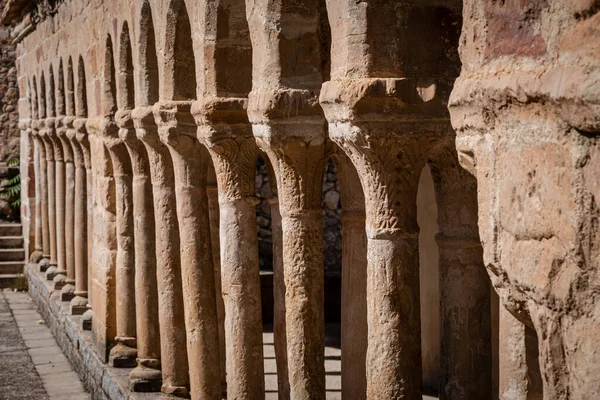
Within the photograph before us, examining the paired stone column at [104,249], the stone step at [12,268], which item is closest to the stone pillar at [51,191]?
the stone step at [12,268]

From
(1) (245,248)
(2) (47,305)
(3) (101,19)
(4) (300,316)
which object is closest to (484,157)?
(4) (300,316)

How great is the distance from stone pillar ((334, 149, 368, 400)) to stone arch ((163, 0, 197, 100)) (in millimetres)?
1926

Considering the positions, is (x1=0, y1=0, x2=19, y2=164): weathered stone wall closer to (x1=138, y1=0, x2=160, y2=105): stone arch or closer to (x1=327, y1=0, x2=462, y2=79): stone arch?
(x1=138, y1=0, x2=160, y2=105): stone arch

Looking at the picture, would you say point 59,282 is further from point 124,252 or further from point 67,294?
point 124,252

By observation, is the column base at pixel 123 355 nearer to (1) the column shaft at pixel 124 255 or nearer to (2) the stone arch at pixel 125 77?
(1) the column shaft at pixel 124 255

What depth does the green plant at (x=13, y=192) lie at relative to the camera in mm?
20188

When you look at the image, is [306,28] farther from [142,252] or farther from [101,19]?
[101,19]

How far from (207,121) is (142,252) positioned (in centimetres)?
288

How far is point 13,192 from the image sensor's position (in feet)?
66.2

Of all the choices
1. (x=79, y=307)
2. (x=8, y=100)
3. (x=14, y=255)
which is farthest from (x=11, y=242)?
(x=79, y=307)

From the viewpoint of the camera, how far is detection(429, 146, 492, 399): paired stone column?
5953 mm

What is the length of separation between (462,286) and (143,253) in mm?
4427

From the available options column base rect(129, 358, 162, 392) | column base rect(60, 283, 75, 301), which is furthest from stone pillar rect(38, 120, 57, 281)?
Result: column base rect(129, 358, 162, 392)

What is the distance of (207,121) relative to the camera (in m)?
7.23
